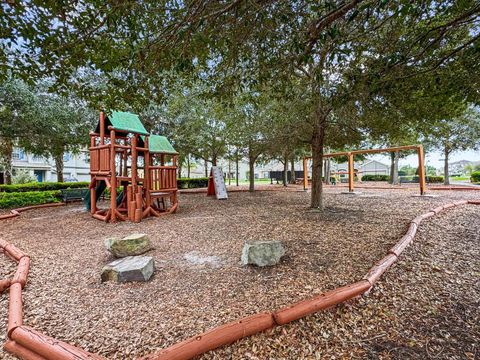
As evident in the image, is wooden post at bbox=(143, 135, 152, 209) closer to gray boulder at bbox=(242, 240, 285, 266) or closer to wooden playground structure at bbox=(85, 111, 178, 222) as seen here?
wooden playground structure at bbox=(85, 111, 178, 222)

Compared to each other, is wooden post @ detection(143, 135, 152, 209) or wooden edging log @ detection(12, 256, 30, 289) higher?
wooden post @ detection(143, 135, 152, 209)

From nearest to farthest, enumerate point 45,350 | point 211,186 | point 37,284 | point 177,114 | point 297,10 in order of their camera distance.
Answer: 1. point 45,350
2. point 37,284
3. point 297,10
4. point 211,186
5. point 177,114

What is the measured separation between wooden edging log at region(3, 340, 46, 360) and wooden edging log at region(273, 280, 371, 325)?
6.42 ft

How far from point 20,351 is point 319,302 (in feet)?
8.52

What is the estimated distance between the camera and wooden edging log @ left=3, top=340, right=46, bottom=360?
76.5 inches

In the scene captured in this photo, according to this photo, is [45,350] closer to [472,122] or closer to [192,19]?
[192,19]

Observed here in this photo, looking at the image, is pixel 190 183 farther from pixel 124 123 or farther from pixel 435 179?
pixel 435 179

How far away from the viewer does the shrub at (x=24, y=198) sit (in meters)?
9.27

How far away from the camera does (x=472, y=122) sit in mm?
13703

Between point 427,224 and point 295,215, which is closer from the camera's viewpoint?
point 427,224

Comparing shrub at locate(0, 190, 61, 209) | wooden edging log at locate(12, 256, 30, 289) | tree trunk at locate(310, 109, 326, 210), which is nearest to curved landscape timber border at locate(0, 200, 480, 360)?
wooden edging log at locate(12, 256, 30, 289)

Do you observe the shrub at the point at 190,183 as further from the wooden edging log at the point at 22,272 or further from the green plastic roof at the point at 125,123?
the wooden edging log at the point at 22,272

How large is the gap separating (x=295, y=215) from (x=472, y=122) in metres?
14.0

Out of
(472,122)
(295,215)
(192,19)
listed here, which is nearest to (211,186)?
(295,215)
